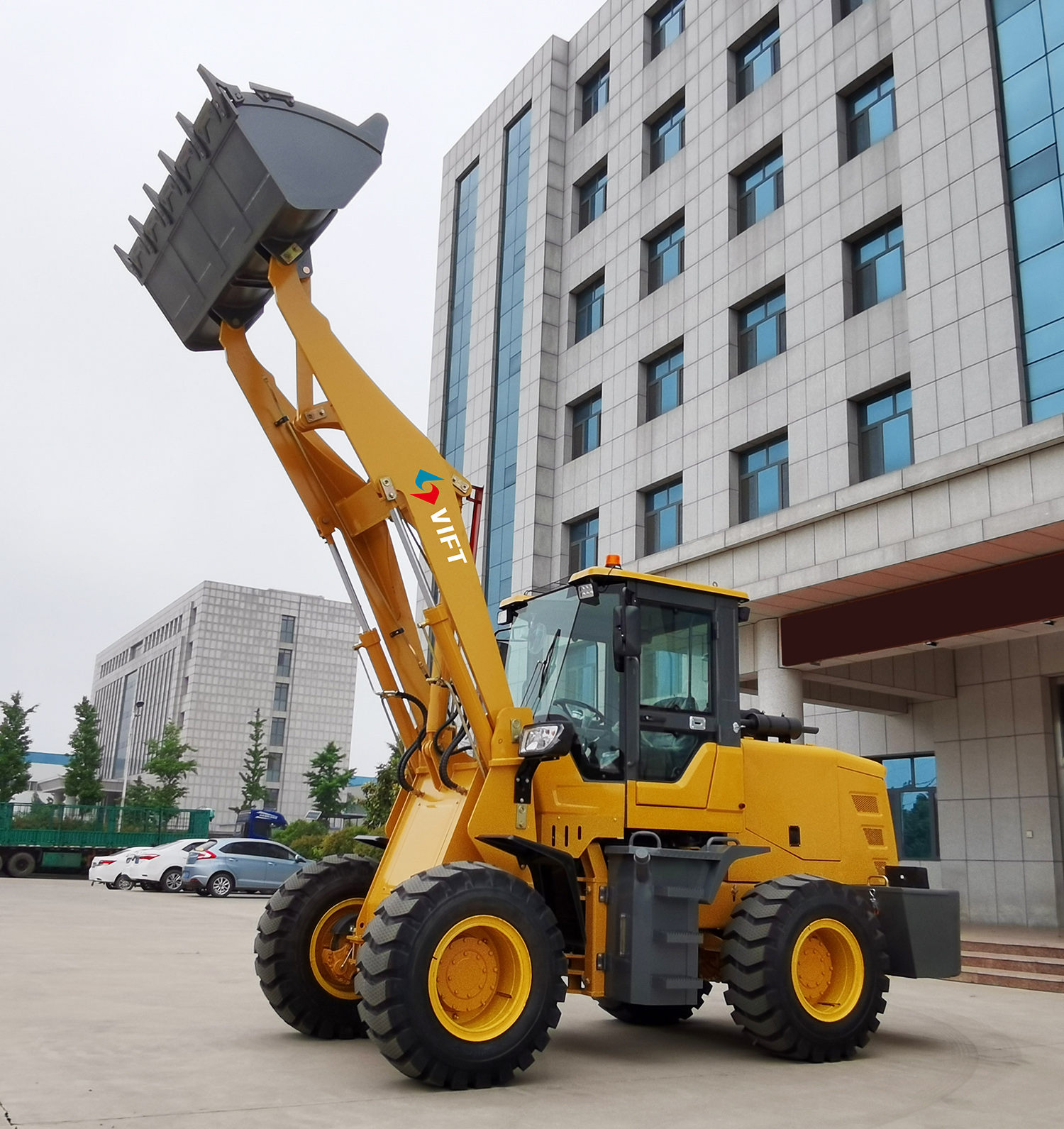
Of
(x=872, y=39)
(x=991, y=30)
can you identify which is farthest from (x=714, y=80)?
(x=991, y=30)

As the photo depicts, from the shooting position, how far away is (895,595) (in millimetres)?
16734

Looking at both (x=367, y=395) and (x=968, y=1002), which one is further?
(x=968, y=1002)

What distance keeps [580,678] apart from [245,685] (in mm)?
109234

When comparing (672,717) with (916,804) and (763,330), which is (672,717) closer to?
(916,804)

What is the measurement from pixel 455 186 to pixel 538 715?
36.7 meters

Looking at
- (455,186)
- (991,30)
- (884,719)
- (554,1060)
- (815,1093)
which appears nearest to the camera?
(815,1093)

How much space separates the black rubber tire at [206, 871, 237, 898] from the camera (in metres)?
27.8

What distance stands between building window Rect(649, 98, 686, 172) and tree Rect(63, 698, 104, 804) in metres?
50.1

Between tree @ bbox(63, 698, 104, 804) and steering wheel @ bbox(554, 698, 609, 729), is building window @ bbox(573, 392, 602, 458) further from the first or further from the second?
tree @ bbox(63, 698, 104, 804)

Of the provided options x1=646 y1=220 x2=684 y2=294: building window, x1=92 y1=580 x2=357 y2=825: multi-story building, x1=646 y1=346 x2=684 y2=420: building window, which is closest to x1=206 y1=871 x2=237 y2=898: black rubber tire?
x1=646 y1=346 x2=684 y2=420: building window

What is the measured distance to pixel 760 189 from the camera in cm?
2512

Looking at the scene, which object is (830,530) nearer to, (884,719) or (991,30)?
(884,719)

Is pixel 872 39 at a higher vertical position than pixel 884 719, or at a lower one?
higher

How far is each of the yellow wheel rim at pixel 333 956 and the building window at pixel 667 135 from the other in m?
24.5
